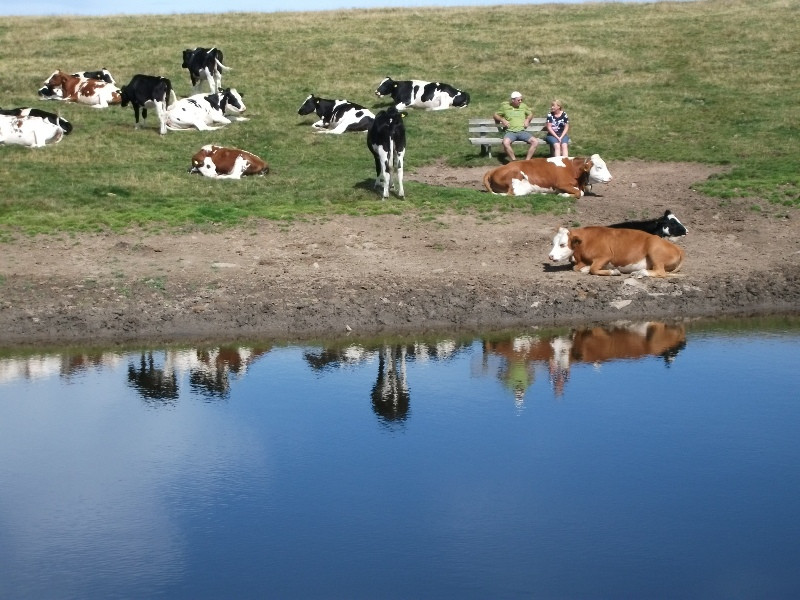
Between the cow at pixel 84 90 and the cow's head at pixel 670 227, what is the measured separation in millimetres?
17029

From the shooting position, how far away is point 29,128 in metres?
27.2

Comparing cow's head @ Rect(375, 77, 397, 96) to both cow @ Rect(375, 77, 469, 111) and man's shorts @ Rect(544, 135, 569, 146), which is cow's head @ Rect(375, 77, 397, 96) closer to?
cow @ Rect(375, 77, 469, 111)

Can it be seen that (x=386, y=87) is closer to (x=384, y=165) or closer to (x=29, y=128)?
(x=29, y=128)

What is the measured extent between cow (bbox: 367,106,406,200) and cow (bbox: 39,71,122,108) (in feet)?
37.9

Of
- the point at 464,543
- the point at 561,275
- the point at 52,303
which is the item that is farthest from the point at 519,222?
the point at 464,543

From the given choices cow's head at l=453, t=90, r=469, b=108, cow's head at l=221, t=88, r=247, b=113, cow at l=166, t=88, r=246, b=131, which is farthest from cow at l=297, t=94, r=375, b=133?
cow's head at l=453, t=90, r=469, b=108

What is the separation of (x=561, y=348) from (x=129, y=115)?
1771cm

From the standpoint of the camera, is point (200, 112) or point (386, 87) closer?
point (200, 112)

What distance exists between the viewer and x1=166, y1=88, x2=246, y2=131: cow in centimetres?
2945

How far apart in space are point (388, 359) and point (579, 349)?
242cm

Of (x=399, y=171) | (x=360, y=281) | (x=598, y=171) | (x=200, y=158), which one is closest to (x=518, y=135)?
(x=598, y=171)

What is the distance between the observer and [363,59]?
3941cm

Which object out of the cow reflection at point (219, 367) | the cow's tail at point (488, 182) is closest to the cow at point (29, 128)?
the cow's tail at point (488, 182)

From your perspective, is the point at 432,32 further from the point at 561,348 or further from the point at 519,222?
the point at 561,348
